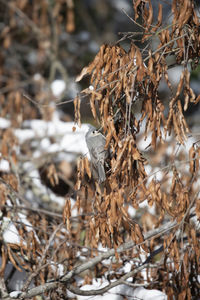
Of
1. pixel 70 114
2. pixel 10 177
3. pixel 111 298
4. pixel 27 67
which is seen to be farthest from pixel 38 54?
pixel 111 298

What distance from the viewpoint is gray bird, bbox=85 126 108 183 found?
67.6 inches

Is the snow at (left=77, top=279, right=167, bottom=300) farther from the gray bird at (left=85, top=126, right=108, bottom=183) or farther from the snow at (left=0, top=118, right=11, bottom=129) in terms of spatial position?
the snow at (left=0, top=118, right=11, bottom=129)

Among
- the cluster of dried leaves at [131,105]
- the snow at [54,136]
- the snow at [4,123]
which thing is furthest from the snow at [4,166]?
the cluster of dried leaves at [131,105]

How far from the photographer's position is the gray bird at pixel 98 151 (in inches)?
67.6

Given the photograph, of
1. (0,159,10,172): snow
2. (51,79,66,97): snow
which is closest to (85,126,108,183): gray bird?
(0,159,10,172): snow

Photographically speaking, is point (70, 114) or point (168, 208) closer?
point (168, 208)

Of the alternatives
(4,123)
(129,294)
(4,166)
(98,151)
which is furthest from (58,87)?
(98,151)

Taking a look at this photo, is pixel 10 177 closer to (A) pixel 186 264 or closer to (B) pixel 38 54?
(A) pixel 186 264

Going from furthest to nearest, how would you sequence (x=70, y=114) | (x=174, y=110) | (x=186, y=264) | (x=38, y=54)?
(x=38, y=54) < (x=70, y=114) < (x=186, y=264) < (x=174, y=110)

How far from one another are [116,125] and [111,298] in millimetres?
1100

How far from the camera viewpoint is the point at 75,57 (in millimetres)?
5785

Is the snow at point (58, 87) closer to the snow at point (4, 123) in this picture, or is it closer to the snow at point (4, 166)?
the snow at point (4, 123)

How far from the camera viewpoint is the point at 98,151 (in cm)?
174

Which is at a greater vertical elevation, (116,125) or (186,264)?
(116,125)
